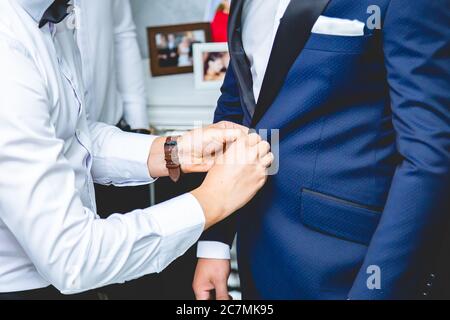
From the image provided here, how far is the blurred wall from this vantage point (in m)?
2.29

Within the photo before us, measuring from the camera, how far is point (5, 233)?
1.01 metres

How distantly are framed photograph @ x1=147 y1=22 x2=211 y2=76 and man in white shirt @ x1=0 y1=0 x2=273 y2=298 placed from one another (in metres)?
0.97

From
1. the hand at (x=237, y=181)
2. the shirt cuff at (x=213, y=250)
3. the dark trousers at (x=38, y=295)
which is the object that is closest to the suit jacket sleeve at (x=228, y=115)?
the shirt cuff at (x=213, y=250)

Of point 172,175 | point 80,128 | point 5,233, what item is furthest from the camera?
point 172,175

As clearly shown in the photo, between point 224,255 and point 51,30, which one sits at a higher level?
point 51,30

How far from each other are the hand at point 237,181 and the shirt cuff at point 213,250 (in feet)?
0.79

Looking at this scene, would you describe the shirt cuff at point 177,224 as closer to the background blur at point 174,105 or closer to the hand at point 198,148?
the hand at point 198,148

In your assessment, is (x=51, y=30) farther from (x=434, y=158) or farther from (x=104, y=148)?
(x=434, y=158)

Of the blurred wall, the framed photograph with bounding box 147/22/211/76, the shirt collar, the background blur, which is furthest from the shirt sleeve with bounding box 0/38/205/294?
the blurred wall

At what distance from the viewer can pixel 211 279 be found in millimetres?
1274

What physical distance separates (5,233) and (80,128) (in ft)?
0.87

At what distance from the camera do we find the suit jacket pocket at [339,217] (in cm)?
98
